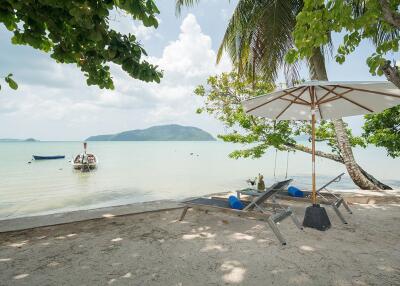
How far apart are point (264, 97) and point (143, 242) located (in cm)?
352

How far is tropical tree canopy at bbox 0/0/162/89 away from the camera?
113 inches

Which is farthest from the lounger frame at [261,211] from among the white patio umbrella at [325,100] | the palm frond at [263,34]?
the palm frond at [263,34]

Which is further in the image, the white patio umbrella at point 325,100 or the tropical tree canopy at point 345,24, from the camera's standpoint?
the white patio umbrella at point 325,100

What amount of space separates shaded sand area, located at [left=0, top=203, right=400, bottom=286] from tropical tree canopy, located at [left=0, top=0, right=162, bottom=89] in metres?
2.53

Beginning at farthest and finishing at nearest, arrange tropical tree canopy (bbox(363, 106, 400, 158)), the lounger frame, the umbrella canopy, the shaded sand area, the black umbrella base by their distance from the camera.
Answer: tropical tree canopy (bbox(363, 106, 400, 158))
the black umbrella base
the umbrella canopy
the lounger frame
the shaded sand area

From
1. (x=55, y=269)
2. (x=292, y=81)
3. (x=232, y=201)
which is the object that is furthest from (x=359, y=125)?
(x=55, y=269)

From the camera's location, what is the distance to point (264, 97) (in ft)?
17.7

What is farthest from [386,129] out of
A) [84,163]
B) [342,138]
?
[84,163]

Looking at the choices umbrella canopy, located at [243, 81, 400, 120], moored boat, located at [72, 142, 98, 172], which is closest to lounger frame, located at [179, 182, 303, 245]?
umbrella canopy, located at [243, 81, 400, 120]

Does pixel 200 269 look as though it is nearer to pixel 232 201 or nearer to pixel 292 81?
pixel 232 201

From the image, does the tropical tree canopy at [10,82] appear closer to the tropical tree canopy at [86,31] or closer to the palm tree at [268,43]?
the tropical tree canopy at [86,31]

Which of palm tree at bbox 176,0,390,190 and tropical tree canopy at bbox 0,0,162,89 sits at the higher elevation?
palm tree at bbox 176,0,390,190

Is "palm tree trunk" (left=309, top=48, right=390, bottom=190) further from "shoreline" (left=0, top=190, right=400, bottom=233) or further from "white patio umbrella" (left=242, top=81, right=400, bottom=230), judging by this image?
"white patio umbrella" (left=242, top=81, right=400, bottom=230)

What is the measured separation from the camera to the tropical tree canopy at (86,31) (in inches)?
113
